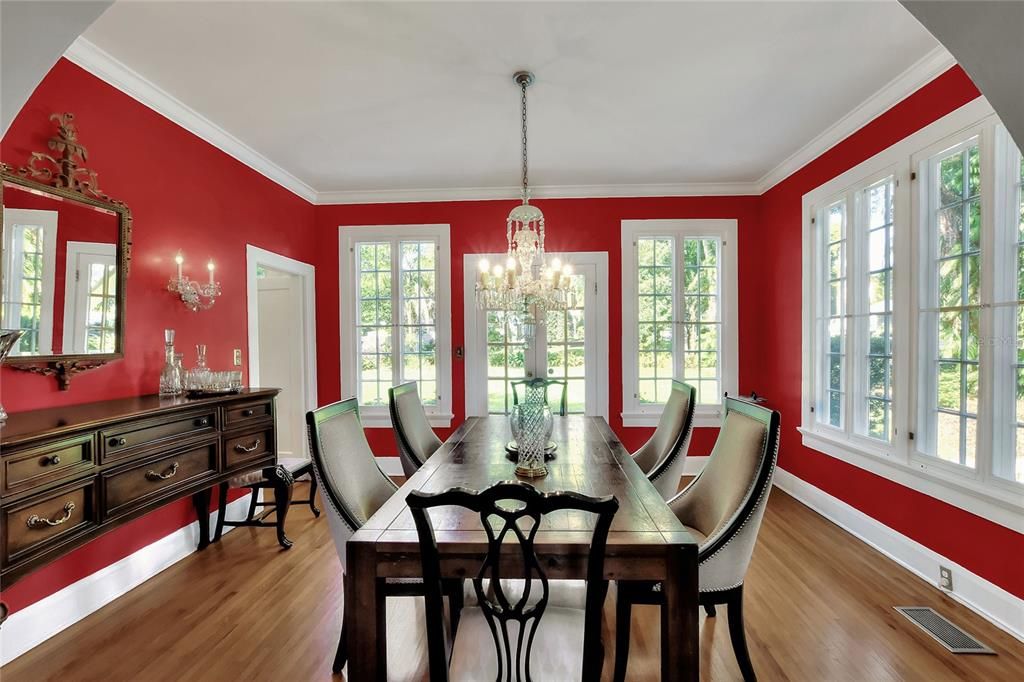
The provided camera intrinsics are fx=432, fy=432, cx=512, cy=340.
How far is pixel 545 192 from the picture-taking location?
13.7ft

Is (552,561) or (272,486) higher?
(552,561)

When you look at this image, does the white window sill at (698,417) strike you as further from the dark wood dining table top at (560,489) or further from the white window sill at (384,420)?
the white window sill at (384,420)

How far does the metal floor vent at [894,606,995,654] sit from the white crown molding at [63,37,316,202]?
4.38m

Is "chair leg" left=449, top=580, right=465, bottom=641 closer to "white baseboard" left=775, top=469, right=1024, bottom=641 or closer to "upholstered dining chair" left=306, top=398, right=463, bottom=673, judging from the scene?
"upholstered dining chair" left=306, top=398, right=463, bottom=673

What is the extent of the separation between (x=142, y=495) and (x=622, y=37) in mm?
3098

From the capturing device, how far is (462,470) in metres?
1.96

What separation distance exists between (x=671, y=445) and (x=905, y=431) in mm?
1372

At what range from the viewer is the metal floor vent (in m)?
1.84

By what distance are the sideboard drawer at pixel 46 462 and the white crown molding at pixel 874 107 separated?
13.6 ft

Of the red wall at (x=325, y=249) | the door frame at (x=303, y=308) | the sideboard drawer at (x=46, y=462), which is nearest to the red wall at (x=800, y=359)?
the red wall at (x=325, y=249)

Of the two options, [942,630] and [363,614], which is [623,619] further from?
[942,630]

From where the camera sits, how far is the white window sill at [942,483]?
196 centimetres

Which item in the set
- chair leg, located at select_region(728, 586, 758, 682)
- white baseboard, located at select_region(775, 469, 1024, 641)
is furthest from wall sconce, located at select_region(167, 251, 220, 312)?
white baseboard, located at select_region(775, 469, 1024, 641)

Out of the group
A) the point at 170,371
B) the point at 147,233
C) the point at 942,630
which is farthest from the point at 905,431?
the point at 147,233
